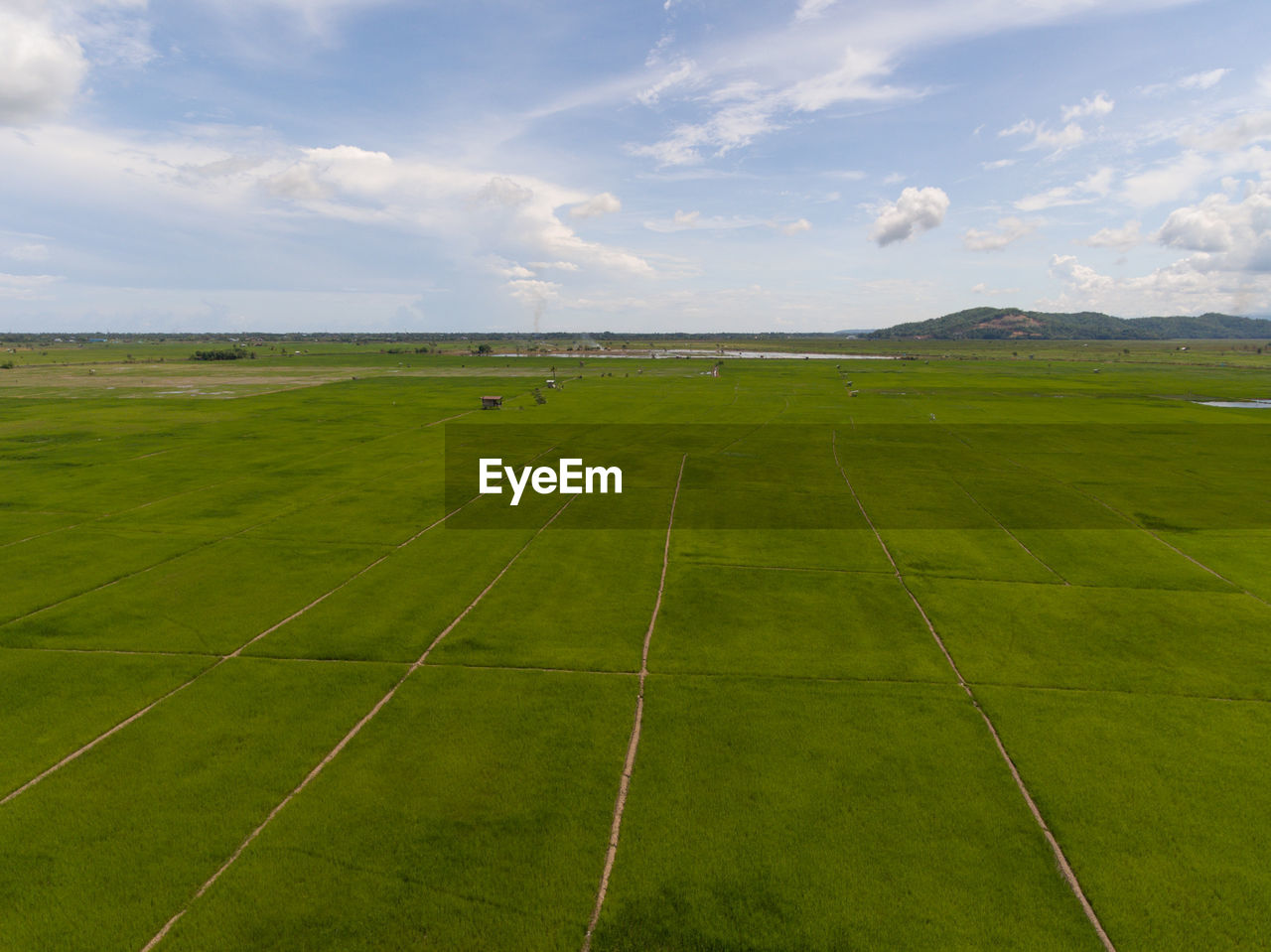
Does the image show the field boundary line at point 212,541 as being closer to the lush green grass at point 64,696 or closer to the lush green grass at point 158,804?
the lush green grass at point 64,696

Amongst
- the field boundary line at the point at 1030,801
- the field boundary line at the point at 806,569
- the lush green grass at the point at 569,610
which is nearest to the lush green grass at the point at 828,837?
the field boundary line at the point at 1030,801

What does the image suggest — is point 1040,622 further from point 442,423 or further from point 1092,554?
point 442,423

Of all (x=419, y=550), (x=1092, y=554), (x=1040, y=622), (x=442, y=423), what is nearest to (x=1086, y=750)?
(x=1040, y=622)

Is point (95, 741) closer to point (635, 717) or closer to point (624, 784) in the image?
point (624, 784)

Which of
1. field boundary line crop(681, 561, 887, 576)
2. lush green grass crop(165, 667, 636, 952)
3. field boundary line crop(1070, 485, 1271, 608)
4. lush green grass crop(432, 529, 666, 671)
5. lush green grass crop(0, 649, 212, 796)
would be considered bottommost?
lush green grass crop(165, 667, 636, 952)

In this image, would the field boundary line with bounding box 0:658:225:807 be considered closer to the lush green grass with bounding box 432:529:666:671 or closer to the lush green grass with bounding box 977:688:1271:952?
the lush green grass with bounding box 432:529:666:671

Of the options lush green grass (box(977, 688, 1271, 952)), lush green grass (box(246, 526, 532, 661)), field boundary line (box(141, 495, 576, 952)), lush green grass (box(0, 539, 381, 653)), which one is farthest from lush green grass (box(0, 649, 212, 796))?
lush green grass (box(977, 688, 1271, 952))
